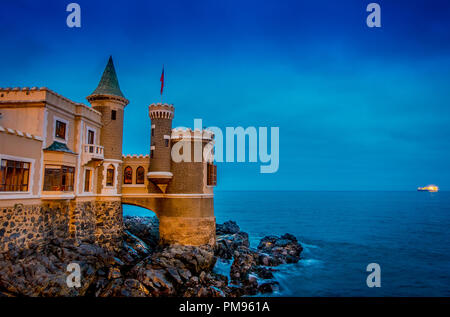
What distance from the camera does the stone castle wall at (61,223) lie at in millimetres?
17969

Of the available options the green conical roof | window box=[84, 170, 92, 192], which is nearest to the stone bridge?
window box=[84, 170, 92, 192]

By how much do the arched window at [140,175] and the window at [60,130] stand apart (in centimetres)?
942

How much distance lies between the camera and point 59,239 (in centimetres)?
2133

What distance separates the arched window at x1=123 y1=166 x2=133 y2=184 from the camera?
100 feet

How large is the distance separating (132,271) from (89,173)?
30.0 feet

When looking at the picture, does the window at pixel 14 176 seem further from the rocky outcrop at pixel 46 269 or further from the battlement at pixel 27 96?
the battlement at pixel 27 96

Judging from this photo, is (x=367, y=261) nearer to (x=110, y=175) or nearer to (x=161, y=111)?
(x=161, y=111)

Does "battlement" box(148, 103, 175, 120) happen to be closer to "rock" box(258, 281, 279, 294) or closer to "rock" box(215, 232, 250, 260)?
"rock" box(215, 232, 250, 260)

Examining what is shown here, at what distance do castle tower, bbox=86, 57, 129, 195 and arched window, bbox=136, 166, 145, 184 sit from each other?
2953 mm

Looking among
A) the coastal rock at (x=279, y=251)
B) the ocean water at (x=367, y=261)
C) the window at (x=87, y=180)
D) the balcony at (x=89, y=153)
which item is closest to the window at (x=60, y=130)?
the balcony at (x=89, y=153)
